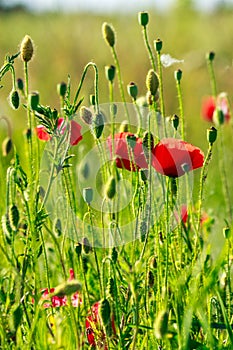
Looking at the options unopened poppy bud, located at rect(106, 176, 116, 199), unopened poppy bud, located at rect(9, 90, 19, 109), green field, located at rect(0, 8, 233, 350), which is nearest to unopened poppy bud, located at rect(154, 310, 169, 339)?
green field, located at rect(0, 8, 233, 350)

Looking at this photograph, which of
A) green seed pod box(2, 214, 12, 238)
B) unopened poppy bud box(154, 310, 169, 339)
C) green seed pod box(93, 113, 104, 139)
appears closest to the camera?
unopened poppy bud box(154, 310, 169, 339)

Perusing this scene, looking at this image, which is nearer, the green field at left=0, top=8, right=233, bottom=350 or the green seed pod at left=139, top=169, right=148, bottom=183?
the green field at left=0, top=8, right=233, bottom=350

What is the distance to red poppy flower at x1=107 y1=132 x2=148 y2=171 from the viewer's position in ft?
3.43

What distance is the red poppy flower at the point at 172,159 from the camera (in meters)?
1.03

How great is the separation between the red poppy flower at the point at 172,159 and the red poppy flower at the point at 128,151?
0.09 feet

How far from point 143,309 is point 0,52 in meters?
6.14

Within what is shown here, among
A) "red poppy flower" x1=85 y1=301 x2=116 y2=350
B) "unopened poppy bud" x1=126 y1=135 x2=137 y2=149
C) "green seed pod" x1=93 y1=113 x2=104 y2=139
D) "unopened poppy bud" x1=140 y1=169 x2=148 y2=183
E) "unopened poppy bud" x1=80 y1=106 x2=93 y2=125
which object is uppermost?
"unopened poppy bud" x1=80 y1=106 x2=93 y2=125

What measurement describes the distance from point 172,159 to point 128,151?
6 cm

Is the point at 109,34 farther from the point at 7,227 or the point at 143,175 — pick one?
the point at 7,227

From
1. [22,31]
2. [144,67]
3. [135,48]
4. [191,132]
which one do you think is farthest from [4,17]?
[191,132]

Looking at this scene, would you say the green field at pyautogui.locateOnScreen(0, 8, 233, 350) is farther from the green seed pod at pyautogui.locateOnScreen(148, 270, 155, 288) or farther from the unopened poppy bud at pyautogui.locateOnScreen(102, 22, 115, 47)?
the unopened poppy bud at pyautogui.locateOnScreen(102, 22, 115, 47)

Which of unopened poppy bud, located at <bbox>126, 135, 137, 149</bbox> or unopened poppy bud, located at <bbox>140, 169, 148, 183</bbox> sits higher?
unopened poppy bud, located at <bbox>126, 135, 137, 149</bbox>

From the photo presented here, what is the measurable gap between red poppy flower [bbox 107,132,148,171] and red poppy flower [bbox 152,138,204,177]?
0.03 metres

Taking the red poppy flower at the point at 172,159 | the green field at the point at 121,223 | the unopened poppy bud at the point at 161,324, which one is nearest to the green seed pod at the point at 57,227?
the green field at the point at 121,223
